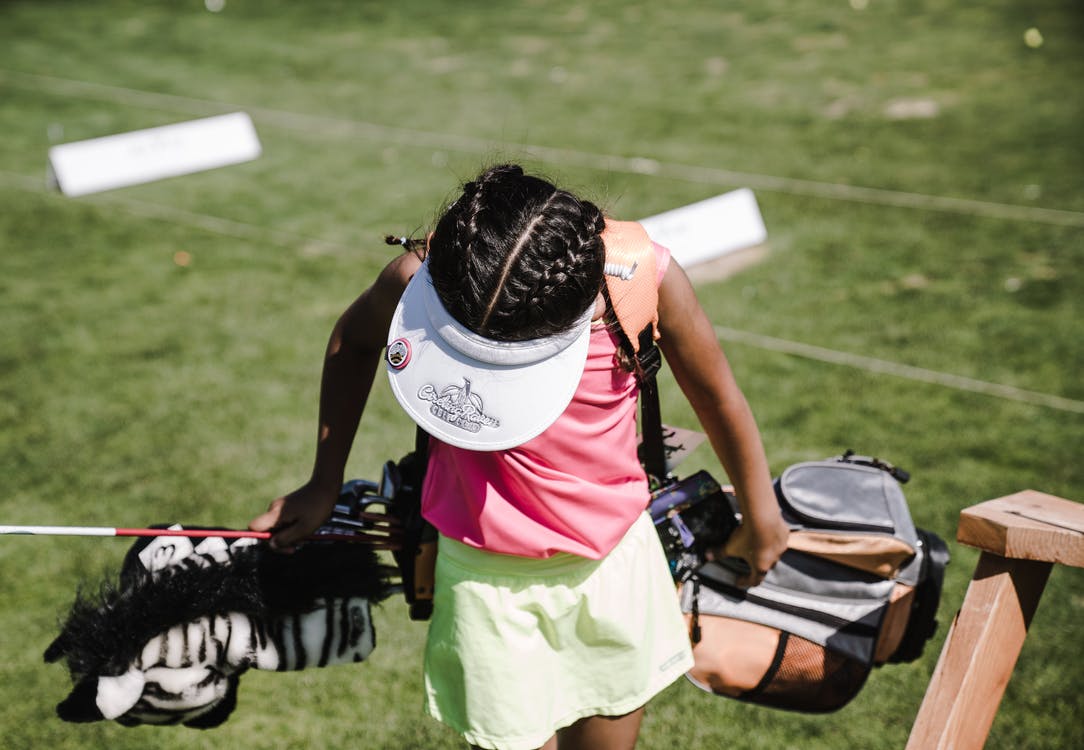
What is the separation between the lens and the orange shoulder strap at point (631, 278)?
169 cm

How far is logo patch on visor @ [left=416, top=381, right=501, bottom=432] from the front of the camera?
63.1 inches

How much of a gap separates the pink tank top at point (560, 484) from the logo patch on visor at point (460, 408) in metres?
0.16

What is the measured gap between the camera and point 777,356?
4.79m

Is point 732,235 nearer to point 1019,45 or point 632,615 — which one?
point 632,615

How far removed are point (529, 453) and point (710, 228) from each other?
422 centimetres

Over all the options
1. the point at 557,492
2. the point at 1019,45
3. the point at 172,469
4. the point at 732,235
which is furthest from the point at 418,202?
the point at 1019,45

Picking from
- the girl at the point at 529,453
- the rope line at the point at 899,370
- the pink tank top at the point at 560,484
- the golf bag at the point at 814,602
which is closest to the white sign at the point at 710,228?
the rope line at the point at 899,370

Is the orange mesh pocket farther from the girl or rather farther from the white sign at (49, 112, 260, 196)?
the white sign at (49, 112, 260, 196)

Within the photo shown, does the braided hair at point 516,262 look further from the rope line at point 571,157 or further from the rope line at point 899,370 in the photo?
the rope line at point 571,157

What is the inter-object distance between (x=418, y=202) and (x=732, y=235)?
2.17 m

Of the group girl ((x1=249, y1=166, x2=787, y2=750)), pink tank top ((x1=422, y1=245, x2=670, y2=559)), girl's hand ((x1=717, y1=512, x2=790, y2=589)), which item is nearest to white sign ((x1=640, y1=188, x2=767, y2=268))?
girl's hand ((x1=717, y1=512, x2=790, y2=589))

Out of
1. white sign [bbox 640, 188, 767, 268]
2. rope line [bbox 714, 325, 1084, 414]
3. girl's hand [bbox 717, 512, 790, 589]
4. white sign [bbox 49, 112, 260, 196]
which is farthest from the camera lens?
white sign [bbox 49, 112, 260, 196]

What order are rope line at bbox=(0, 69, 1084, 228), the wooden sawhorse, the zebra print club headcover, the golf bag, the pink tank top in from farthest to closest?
1. rope line at bbox=(0, 69, 1084, 228)
2. the golf bag
3. the zebra print club headcover
4. the wooden sawhorse
5. the pink tank top

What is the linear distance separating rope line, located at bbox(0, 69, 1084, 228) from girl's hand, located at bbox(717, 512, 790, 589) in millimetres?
3814
